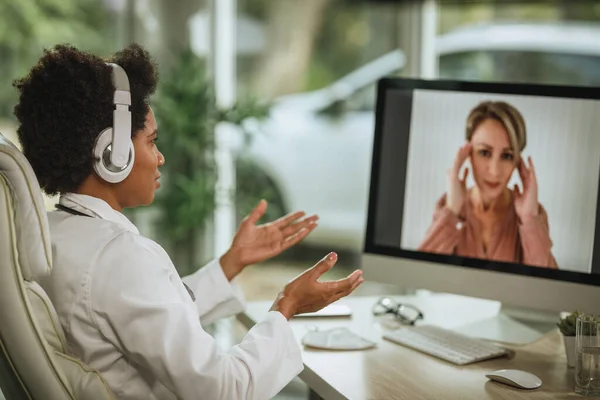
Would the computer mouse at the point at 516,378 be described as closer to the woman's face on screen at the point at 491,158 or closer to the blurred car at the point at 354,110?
the woman's face on screen at the point at 491,158

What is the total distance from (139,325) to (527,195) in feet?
3.02

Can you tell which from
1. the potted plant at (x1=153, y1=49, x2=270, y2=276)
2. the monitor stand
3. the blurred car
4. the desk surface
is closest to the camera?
the desk surface

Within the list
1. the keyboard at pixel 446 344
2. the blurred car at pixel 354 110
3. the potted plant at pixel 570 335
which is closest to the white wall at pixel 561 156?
the potted plant at pixel 570 335

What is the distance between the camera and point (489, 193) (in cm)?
189

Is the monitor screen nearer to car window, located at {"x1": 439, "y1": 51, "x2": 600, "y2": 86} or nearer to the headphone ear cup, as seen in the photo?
the headphone ear cup

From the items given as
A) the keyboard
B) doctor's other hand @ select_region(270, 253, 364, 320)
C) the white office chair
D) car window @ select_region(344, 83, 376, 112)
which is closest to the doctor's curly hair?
the white office chair

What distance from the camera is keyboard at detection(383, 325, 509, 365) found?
5.81 ft

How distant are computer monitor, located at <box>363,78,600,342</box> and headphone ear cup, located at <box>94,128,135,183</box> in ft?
2.52

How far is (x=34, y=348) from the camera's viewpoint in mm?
Answer: 1286

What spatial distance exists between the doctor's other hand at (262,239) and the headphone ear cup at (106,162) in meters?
0.42

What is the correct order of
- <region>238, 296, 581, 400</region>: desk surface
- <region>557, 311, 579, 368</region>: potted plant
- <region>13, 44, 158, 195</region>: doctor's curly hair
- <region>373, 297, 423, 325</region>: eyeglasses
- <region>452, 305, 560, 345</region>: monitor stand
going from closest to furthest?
1. <region>13, 44, 158, 195</region>: doctor's curly hair
2. <region>238, 296, 581, 400</region>: desk surface
3. <region>557, 311, 579, 368</region>: potted plant
4. <region>452, 305, 560, 345</region>: monitor stand
5. <region>373, 297, 423, 325</region>: eyeglasses

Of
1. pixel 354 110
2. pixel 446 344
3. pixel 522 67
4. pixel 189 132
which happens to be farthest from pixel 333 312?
pixel 522 67

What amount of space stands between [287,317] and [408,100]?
739 millimetres

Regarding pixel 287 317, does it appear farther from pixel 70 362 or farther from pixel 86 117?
pixel 86 117
